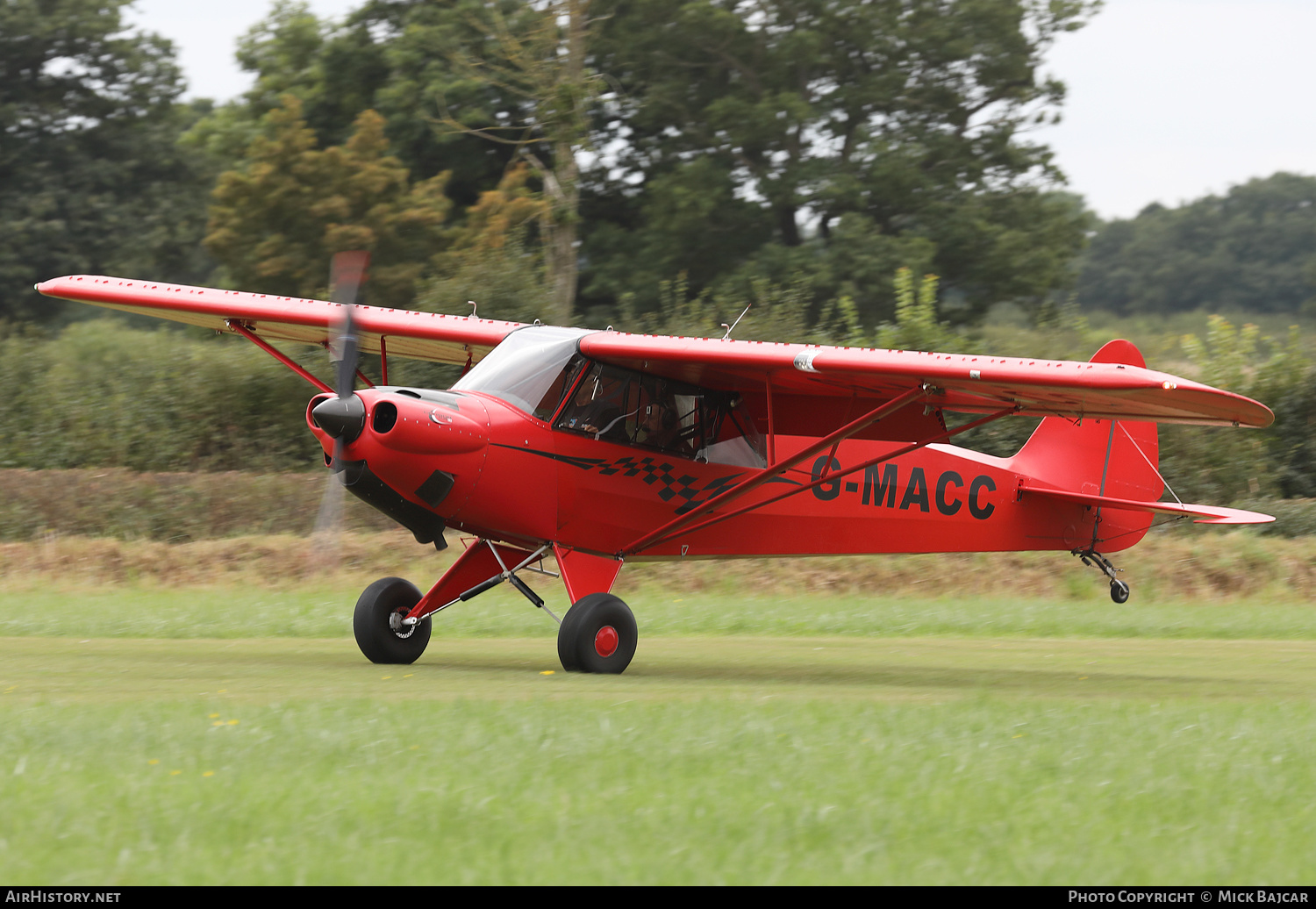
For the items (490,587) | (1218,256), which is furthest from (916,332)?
(1218,256)

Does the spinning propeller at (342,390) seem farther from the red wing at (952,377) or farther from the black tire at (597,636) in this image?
the black tire at (597,636)

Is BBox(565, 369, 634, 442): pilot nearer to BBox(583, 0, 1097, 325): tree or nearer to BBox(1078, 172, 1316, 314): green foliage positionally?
BBox(583, 0, 1097, 325): tree

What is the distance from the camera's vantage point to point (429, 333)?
45.3 ft

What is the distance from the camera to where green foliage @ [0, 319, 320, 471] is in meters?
25.4

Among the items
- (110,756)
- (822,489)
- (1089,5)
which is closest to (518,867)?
(110,756)

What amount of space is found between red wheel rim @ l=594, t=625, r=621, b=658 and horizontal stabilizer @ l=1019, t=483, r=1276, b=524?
5.50 metres

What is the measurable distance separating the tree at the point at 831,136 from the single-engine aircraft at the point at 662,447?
26.1 m

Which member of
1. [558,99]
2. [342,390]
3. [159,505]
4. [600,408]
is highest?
[558,99]

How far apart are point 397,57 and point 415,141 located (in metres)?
2.56

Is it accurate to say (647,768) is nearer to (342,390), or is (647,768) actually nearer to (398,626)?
(342,390)

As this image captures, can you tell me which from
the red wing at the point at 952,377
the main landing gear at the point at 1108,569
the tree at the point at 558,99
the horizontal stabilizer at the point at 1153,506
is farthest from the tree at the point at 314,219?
the red wing at the point at 952,377

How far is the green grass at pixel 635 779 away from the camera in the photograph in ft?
16.5

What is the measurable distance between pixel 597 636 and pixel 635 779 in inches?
183

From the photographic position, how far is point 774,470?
458 inches
